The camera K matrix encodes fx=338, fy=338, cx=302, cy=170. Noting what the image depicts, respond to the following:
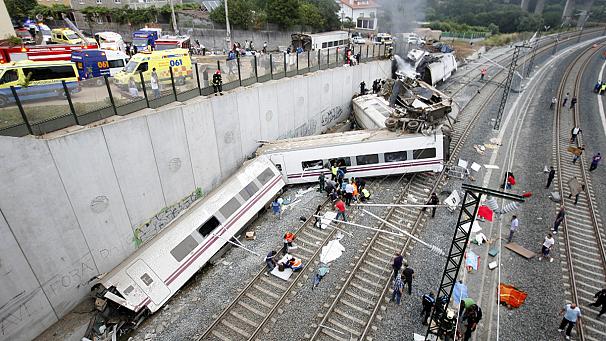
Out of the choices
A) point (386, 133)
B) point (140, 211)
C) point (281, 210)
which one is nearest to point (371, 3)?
point (386, 133)

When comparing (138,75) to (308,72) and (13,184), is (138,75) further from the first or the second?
(308,72)

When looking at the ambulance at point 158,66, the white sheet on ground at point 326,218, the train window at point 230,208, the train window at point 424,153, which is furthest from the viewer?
the train window at point 424,153

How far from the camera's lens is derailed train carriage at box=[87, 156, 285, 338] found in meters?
12.6

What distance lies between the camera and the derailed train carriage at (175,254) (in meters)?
12.6

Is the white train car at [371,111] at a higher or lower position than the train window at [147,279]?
higher

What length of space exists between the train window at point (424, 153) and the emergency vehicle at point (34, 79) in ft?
56.3

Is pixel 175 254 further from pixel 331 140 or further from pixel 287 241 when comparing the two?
pixel 331 140

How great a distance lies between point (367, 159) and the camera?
20219 mm

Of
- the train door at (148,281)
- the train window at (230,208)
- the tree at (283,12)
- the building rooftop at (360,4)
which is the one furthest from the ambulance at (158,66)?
the building rooftop at (360,4)

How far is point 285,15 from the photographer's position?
49.2 m

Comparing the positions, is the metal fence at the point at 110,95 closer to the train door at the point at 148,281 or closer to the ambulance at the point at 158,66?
the ambulance at the point at 158,66

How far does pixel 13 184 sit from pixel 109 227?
12.4 ft

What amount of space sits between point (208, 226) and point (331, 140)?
927 centimetres

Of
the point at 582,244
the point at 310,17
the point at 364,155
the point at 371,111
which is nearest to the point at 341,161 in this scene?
Result: the point at 364,155
